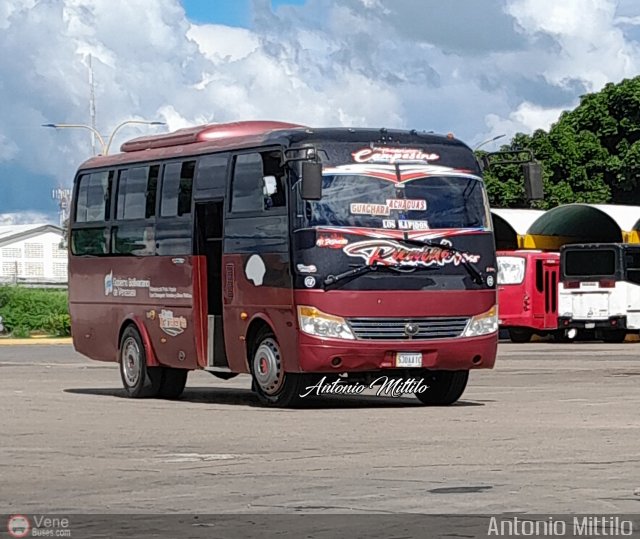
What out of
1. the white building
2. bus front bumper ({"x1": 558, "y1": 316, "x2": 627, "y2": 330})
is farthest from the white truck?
the white building

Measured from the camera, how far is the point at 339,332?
19.4 meters

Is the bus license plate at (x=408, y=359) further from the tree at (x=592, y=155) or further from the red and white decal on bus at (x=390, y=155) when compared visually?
the tree at (x=592, y=155)

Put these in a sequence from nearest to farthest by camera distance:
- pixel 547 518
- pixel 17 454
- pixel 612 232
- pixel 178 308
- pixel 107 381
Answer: pixel 547 518 < pixel 17 454 < pixel 178 308 < pixel 107 381 < pixel 612 232

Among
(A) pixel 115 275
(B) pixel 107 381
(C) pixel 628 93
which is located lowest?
(B) pixel 107 381

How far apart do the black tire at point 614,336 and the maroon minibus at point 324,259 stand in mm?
28456

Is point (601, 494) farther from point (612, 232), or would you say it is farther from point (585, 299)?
point (612, 232)

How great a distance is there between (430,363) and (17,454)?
21.0ft

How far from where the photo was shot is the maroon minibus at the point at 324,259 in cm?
1939

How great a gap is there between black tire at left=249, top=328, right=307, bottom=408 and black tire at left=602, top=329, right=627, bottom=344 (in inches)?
1163

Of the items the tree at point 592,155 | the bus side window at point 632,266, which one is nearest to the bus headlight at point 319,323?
the bus side window at point 632,266

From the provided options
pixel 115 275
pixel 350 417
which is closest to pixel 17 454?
pixel 350 417

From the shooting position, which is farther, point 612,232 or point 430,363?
point 612,232

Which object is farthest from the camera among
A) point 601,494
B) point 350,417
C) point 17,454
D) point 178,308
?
point 178,308

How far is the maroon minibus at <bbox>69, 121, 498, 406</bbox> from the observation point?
19391mm
